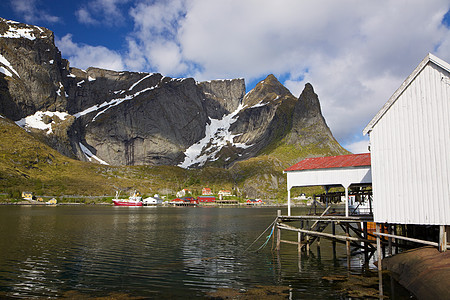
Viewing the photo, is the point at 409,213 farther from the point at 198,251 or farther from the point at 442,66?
the point at 198,251

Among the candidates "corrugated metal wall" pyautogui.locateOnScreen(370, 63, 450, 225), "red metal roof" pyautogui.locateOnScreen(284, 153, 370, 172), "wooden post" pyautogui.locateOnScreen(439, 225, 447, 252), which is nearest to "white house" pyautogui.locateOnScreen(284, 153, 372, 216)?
"red metal roof" pyautogui.locateOnScreen(284, 153, 370, 172)

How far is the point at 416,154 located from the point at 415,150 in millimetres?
278

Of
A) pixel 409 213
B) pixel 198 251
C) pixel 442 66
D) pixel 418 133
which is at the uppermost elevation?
pixel 442 66

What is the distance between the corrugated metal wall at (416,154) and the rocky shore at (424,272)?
7.33 feet

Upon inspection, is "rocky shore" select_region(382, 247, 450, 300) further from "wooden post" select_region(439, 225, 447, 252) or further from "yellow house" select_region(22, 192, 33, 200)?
"yellow house" select_region(22, 192, 33, 200)

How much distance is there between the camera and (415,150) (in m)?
22.3

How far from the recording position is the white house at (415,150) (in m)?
21.1

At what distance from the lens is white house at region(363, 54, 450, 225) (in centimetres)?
2114

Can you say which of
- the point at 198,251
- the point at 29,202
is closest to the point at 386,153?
the point at 198,251

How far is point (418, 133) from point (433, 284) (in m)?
9.83

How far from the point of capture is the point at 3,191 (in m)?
162

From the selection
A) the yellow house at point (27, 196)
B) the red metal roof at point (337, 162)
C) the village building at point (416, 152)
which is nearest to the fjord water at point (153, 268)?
the village building at point (416, 152)

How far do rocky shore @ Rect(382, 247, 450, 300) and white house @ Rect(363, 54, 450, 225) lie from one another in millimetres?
2194

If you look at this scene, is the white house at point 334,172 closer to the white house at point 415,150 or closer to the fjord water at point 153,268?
the white house at point 415,150
